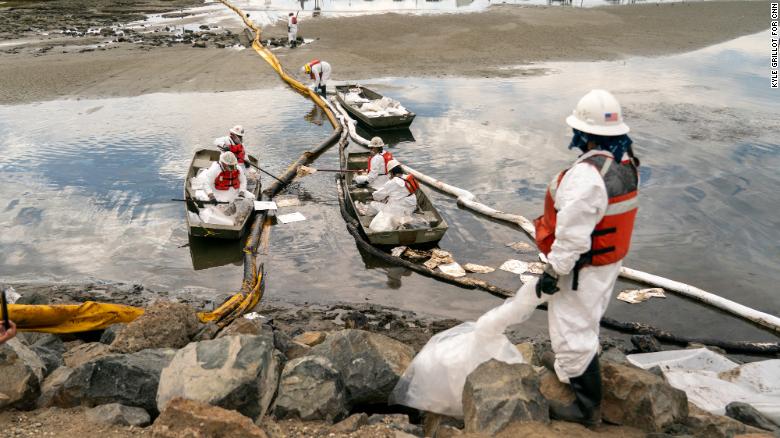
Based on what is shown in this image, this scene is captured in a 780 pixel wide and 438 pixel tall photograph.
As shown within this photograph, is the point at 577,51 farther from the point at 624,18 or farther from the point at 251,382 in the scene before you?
the point at 251,382

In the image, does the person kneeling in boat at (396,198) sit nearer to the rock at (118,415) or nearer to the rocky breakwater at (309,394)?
the rocky breakwater at (309,394)

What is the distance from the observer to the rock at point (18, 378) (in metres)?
5.42

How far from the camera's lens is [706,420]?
5082 millimetres

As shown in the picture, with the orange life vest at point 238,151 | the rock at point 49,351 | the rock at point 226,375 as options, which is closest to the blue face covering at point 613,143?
the rock at point 226,375

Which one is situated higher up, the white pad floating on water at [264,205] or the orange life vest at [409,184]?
the orange life vest at [409,184]

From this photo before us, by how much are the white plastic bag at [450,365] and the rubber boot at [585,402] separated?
669 mm

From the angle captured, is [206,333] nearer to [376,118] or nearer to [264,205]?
[264,205]

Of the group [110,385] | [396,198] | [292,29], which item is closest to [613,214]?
[110,385]

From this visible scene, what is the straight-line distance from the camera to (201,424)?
14.9 feet

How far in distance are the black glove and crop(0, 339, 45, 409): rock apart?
4.87 metres

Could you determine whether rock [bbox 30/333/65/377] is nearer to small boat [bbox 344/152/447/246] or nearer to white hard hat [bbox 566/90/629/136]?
small boat [bbox 344/152/447/246]

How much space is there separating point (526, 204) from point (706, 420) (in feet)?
30.5

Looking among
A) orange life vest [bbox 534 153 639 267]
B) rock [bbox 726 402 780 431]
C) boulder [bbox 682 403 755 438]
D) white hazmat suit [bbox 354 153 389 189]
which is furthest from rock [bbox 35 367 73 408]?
white hazmat suit [bbox 354 153 389 189]

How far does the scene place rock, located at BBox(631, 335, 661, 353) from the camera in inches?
331
